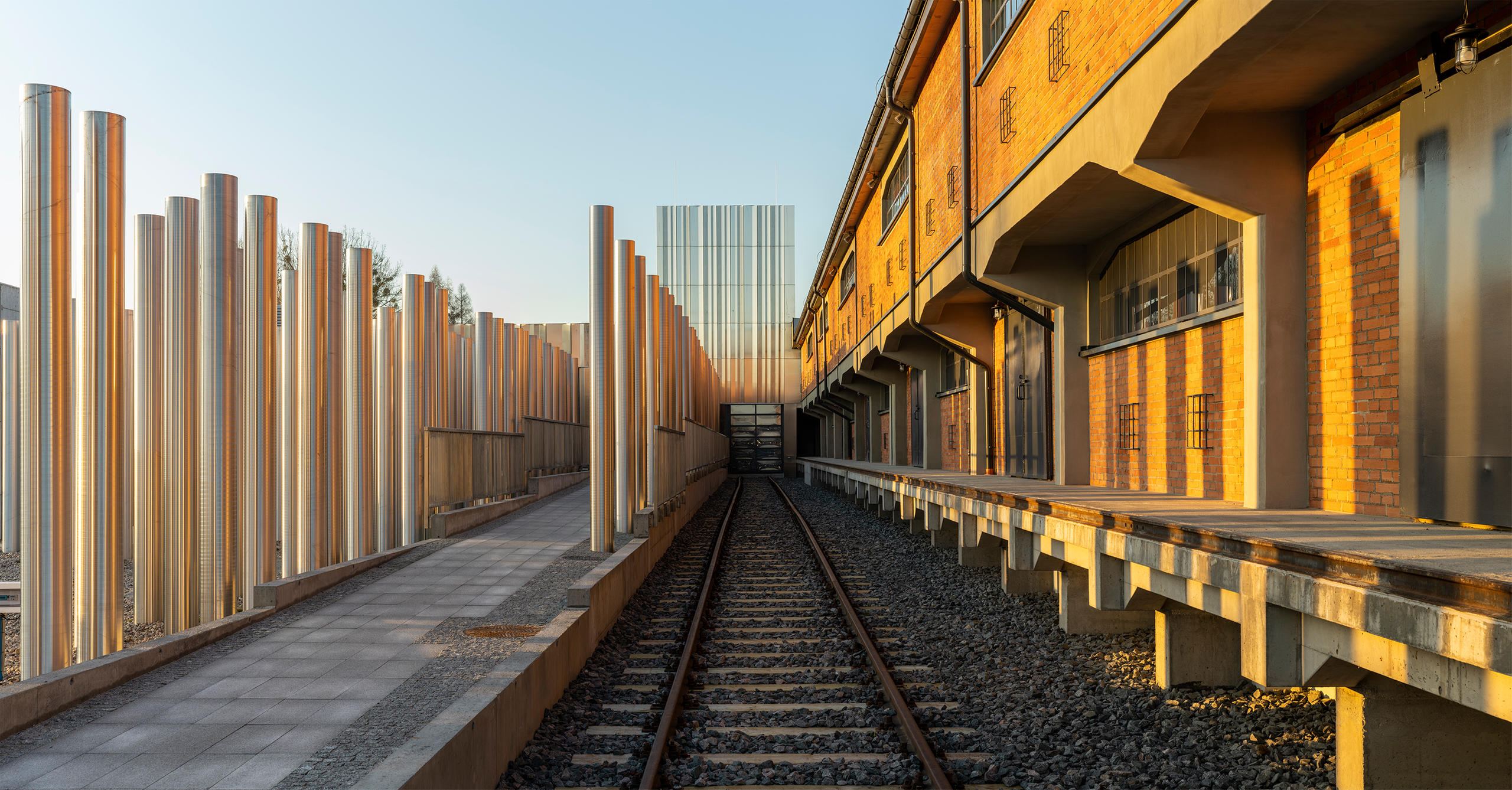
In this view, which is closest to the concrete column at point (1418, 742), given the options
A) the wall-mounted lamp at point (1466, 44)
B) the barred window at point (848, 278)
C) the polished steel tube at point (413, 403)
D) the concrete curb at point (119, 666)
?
the wall-mounted lamp at point (1466, 44)

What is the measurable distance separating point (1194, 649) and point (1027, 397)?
8692 mm

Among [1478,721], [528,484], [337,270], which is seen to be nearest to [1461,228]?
[1478,721]

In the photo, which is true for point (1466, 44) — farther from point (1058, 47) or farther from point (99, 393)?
point (99, 393)

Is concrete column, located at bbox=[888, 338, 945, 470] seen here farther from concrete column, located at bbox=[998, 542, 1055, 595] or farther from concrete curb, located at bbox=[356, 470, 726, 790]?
concrete curb, located at bbox=[356, 470, 726, 790]

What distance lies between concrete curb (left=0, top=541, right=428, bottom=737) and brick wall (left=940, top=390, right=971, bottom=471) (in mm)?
13216

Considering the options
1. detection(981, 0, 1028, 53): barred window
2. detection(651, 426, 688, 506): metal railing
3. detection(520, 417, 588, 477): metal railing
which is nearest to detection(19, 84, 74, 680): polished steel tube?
detection(651, 426, 688, 506): metal railing

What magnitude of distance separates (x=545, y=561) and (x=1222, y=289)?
7768mm

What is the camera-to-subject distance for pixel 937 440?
894 inches

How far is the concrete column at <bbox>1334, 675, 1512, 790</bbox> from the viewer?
428 cm

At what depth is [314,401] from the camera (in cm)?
1144

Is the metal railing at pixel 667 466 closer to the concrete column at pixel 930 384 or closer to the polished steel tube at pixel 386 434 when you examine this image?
the polished steel tube at pixel 386 434

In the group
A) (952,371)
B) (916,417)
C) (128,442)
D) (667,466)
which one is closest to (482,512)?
(667,466)

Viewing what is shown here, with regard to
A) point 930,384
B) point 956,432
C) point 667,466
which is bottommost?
point 667,466

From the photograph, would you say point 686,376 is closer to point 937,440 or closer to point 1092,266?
point 937,440
